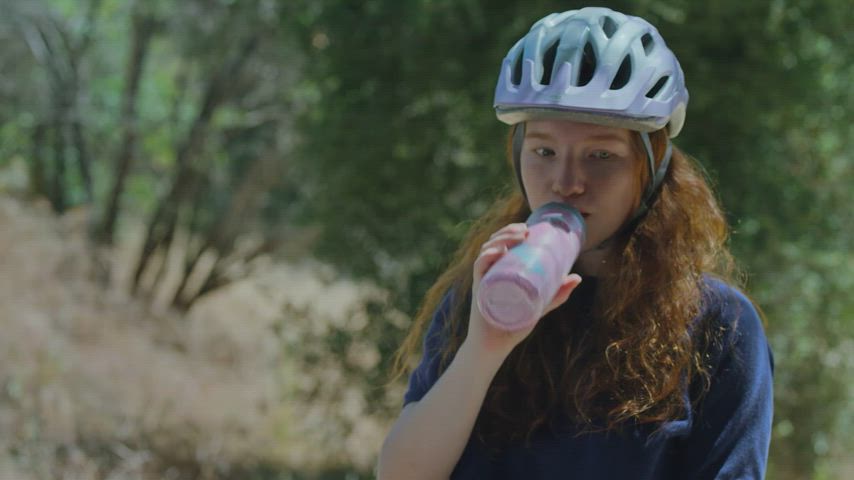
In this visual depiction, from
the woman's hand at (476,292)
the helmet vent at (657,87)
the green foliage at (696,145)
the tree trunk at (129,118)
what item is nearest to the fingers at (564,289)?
the woman's hand at (476,292)

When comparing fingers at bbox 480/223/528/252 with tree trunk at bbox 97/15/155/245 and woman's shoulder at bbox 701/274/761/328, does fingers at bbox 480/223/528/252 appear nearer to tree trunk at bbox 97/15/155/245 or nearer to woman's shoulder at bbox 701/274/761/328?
woman's shoulder at bbox 701/274/761/328

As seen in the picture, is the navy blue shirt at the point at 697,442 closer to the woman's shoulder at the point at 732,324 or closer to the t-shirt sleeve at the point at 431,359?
the woman's shoulder at the point at 732,324

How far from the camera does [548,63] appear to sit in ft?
6.99

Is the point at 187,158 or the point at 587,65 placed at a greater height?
the point at 587,65

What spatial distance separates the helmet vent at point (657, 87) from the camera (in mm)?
A: 2092

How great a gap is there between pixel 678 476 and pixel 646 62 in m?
0.79

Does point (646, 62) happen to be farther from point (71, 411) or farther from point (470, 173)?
point (71, 411)

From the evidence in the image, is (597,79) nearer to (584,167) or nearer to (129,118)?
(584,167)

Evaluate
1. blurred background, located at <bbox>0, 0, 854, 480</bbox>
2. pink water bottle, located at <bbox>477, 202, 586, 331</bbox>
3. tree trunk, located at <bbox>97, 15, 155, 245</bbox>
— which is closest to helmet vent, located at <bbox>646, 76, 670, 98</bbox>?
pink water bottle, located at <bbox>477, 202, 586, 331</bbox>

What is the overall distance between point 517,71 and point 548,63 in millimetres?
69

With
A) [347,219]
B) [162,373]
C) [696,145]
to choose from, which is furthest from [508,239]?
[162,373]

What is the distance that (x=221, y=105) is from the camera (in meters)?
12.1

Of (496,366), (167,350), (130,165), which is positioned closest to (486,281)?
(496,366)

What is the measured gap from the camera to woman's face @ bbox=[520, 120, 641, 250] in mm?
2043
